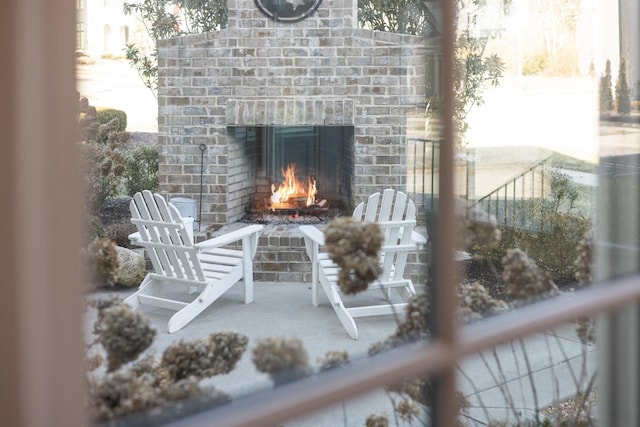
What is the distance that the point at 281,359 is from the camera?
2.23 feet

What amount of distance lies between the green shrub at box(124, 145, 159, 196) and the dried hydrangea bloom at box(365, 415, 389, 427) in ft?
12.2

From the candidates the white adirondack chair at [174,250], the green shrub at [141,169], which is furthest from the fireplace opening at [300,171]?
the white adirondack chair at [174,250]

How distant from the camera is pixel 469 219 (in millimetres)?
896

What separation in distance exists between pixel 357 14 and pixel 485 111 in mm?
1524

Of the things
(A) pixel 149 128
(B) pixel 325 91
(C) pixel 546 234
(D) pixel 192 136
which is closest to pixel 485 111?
(C) pixel 546 234

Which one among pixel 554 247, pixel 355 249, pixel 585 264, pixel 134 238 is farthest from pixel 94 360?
pixel 134 238

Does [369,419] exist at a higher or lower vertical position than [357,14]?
lower

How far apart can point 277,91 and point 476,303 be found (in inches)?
146

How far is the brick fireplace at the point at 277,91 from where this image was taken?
4465 mm

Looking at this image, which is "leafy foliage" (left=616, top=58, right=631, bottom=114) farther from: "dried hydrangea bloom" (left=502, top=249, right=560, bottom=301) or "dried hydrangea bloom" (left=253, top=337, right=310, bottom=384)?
"dried hydrangea bloom" (left=253, top=337, right=310, bottom=384)

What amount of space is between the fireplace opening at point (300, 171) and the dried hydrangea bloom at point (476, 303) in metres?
3.57

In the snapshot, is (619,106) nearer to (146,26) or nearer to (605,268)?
(605,268)

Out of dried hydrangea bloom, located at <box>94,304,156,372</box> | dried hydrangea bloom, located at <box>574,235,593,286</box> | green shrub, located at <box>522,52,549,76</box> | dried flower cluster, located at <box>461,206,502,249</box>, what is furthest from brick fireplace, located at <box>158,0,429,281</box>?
dried hydrangea bloom, located at <box>94,304,156,372</box>

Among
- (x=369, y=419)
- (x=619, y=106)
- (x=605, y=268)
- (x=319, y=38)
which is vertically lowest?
(x=369, y=419)
